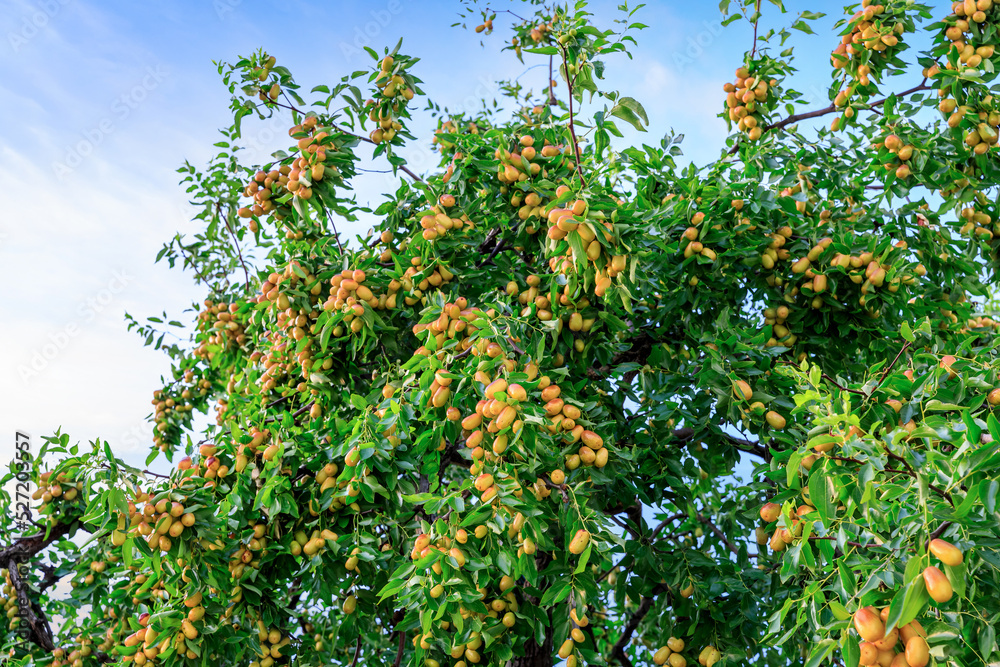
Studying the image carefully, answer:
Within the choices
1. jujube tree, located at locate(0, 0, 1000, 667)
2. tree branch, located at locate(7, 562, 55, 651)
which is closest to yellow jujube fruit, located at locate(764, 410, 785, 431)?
jujube tree, located at locate(0, 0, 1000, 667)

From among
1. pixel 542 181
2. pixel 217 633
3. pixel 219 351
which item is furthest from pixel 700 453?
pixel 219 351

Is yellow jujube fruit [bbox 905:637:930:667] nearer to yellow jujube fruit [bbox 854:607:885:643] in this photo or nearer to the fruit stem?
yellow jujube fruit [bbox 854:607:885:643]

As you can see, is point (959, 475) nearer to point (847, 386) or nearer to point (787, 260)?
point (847, 386)

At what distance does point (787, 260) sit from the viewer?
3.40 meters

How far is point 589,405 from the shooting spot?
8.09ft

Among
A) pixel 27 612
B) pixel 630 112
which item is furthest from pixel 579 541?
pixel 27 612

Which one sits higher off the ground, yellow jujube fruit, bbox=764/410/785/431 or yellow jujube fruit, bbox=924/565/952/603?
yellow jujube fruit, bbox=764/410/785/431

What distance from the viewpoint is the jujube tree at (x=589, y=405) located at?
6.45ft

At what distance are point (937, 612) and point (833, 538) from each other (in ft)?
1.32

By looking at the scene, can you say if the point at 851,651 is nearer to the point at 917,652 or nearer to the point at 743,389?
the point at 917,652

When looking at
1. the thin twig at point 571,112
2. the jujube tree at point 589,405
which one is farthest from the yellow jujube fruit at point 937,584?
the thin twig at point 571,112

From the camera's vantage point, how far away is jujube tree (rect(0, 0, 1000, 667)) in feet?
6.45

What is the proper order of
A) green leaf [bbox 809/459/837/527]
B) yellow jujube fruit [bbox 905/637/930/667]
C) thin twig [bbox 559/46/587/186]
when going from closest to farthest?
yellow jujube fruit [bbox 905/637/930/667] < green leaf [bbox 809/459/837/527] < thin twig [bbox 559/46/587/186]

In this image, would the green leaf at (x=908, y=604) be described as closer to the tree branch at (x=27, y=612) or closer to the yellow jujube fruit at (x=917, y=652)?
the yellow jujube fruit at (x=917, y=652)
